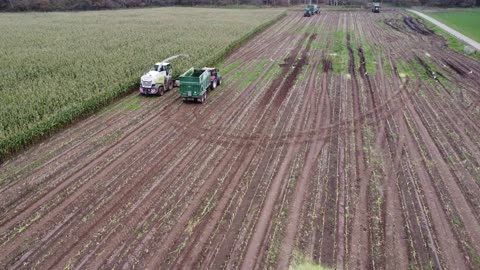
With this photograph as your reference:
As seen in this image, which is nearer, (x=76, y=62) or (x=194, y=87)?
(x=194, y=87)

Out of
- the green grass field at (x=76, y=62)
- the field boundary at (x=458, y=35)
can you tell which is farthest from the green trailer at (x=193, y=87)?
the field boundary at (x=458, y=35)

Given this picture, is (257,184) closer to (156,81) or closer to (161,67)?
(156,81)

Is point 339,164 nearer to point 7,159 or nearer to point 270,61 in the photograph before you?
point 7,159

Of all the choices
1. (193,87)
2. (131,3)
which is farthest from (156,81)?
(131,3)

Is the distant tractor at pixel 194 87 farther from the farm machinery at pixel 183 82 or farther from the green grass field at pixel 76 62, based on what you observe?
the green grass field at pixel 76 62

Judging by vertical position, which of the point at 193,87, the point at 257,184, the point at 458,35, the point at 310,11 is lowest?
the point at 257,184

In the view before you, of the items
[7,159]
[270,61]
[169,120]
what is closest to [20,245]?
[7,159]

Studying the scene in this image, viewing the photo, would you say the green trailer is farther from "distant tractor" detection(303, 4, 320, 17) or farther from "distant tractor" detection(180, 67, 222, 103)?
"distant tractor" detection(303, 4, 320, 17)
